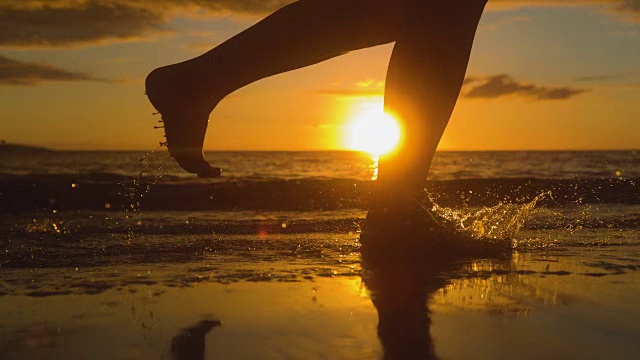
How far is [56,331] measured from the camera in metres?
1.53

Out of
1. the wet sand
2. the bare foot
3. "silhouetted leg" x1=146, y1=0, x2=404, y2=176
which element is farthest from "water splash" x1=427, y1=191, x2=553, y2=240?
the bare foot

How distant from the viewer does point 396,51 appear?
2771 millimetres

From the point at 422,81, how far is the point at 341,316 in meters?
1.32

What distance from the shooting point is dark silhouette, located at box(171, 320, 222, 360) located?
133cm

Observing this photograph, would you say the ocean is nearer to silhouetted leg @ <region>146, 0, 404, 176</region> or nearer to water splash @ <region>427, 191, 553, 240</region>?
water splash @ <region>427, 191, 553, 240</region>

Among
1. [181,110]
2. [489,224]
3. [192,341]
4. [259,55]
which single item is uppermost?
[259,55]

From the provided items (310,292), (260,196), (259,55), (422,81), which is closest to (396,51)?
(422,81)

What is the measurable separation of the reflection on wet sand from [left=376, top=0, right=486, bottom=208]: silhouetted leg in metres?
0.23

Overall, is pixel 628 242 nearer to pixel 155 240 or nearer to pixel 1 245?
pixel 155 240

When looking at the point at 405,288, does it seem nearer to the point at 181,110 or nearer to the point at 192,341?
the point at 192,341

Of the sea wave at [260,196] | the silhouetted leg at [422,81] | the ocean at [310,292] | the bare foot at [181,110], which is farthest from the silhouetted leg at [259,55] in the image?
the sea wave at [260,196]

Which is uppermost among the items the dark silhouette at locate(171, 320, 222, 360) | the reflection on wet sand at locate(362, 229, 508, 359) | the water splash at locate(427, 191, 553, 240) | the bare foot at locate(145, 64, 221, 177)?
the bare foot at locate(145, 64, 221, 177)

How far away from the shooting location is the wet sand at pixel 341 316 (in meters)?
1.36

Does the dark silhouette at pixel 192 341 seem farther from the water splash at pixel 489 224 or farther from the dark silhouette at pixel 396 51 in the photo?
the water splash at pixel 489 224
